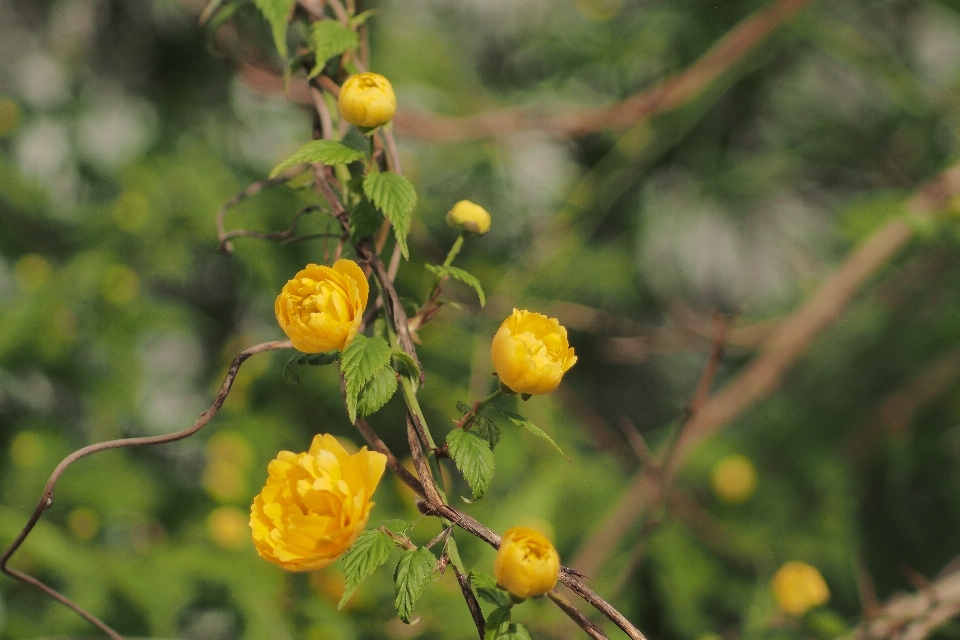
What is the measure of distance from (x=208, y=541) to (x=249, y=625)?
19 centimetres

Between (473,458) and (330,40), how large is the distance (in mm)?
260

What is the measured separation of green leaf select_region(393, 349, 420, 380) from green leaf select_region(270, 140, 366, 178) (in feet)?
0.33

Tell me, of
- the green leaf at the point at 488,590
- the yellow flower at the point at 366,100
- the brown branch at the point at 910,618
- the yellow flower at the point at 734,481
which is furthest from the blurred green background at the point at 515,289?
the yellow flower at the point at 366,100

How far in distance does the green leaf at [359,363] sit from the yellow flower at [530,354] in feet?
0.18

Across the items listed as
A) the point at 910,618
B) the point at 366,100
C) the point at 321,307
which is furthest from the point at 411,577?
the point at 910,618

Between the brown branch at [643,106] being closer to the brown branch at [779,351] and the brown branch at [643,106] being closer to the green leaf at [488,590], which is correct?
the brown branch at [779,351]

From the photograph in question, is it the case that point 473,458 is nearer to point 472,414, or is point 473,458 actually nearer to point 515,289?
point 472,414

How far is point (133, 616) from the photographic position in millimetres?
857

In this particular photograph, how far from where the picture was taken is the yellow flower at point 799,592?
2.45 ft

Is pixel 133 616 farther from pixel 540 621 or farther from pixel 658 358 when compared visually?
pixel 658 358

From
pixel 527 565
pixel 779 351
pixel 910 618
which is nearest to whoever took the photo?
pixel 527 565

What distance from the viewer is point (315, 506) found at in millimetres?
336

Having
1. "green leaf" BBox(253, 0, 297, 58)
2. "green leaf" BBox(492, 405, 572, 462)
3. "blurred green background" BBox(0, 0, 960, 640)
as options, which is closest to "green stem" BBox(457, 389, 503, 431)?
"green leaf" BBox(492, 405, 572, 462)

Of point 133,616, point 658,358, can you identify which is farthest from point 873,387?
point 133,616
